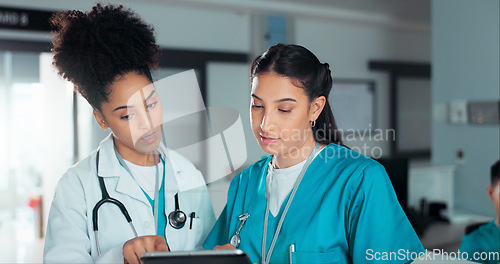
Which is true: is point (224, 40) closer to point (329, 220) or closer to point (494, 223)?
point (494, 223)

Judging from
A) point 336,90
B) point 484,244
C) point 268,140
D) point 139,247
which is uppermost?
point 336,90

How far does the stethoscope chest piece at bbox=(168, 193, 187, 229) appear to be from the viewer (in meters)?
1.05

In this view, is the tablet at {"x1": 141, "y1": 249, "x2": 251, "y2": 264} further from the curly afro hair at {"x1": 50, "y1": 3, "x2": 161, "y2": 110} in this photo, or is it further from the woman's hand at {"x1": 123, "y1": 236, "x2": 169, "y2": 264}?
the curly afro hair at {"x1": 50, "y1": 3, "x2": 161, "y2": 110}

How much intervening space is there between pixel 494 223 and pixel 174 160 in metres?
1.13

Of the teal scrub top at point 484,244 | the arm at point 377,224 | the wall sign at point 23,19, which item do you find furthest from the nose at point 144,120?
the wall sign at point 23,19

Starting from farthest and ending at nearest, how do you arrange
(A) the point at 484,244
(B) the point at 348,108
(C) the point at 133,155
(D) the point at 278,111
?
(A) the point at 484,244
(B) the point at 348,108
(C) the point at 133,155
(D) the point at 278,111

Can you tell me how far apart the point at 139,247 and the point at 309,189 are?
1.30 feet

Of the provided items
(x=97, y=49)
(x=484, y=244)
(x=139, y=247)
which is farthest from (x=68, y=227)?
(x=484, y=244)

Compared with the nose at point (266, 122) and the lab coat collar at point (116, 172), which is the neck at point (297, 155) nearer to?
the nose at point (266, 122)

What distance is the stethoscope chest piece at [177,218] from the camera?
1047 millimetres

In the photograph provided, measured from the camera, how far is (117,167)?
1.04 metres

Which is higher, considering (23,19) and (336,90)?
(23,19)

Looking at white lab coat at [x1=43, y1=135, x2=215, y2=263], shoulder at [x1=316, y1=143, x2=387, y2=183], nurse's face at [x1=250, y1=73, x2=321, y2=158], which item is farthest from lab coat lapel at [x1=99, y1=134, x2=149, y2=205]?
shoulder at [x1=316, y1=143, x2=387, y2=183]

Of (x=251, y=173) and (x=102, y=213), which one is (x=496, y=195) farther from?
(x=102, y=213)
